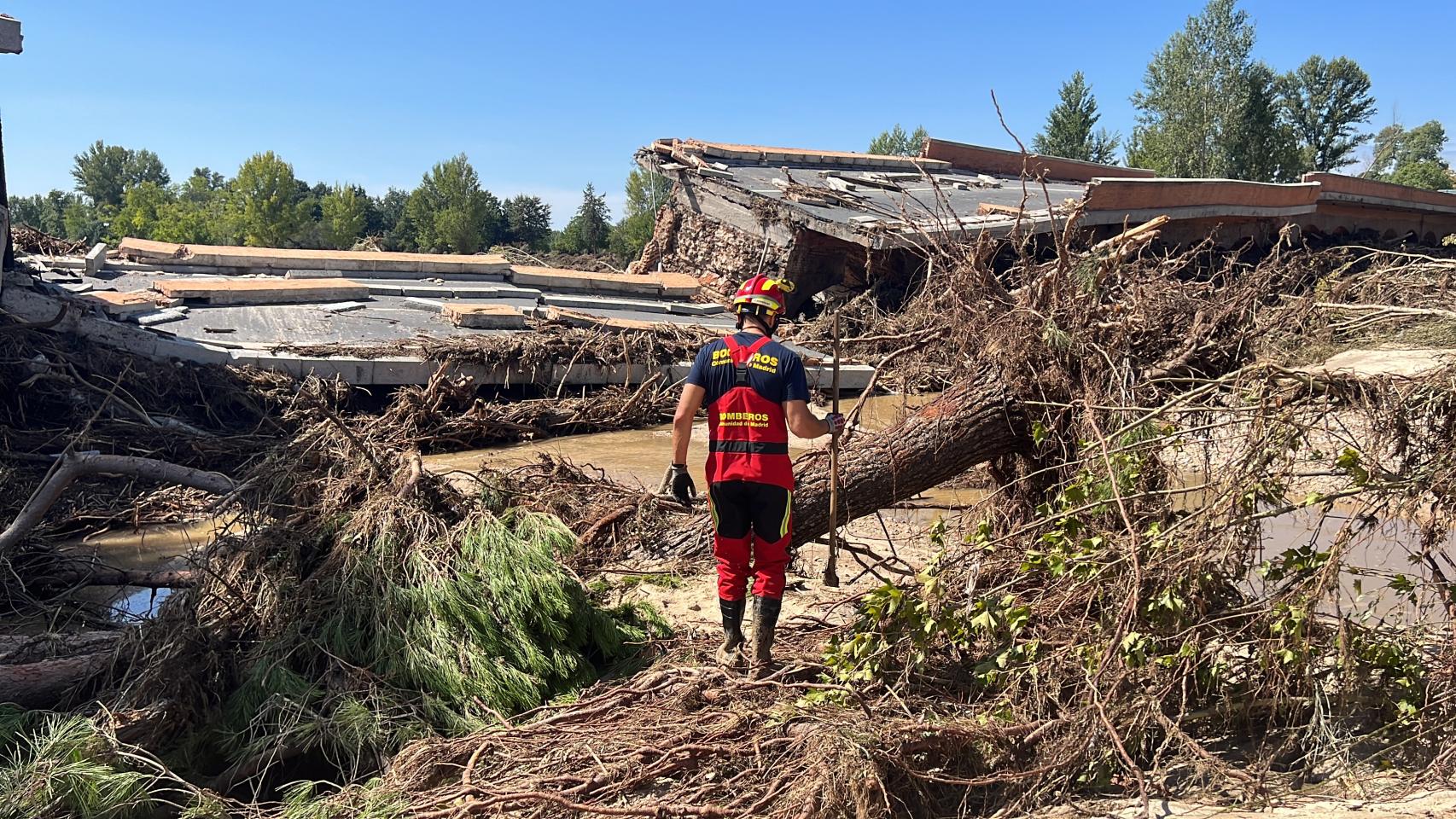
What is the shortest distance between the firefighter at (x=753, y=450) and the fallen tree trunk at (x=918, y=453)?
3.28 ft

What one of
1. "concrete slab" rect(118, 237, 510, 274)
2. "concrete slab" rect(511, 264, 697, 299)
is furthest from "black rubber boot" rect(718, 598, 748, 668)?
"concrete slab" rect(118, 237, 510, 274)

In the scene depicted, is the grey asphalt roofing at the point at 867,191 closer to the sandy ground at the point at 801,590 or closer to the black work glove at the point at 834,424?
the sandy ground at the point at 801,590

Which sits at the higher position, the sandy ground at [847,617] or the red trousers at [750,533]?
the red trousers at [750,533]

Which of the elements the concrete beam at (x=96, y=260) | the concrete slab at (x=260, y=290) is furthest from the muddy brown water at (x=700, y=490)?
the concrete beam at (x=96, y=260)

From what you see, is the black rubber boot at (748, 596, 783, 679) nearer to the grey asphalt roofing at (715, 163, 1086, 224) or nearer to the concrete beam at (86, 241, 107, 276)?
the grey asphalt roofing at (715, 163, 1086, 224)

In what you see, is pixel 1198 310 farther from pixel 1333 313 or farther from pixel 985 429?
pixel 985 429

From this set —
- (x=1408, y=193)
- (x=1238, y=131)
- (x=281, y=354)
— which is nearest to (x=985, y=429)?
(x=281, y=354)

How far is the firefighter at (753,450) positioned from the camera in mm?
4438

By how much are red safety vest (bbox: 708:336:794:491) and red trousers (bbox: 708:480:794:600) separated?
0.05 metres

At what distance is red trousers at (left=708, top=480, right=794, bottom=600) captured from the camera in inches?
175

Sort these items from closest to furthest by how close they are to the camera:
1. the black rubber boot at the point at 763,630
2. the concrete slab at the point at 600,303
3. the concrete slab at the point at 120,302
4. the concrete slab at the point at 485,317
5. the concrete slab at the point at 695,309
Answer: the black rubber boot at the point at 763,630 → the concrete slab at the point at 120,302 → the concrete slab at the point at 485,317 → the concrete slab at the point at 600,303 → the concrete slab at the point at 695,309

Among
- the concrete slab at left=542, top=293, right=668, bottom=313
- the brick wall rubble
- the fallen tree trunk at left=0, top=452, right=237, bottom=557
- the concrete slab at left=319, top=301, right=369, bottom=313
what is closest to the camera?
the fallen tree trunk at left=0, top=452, right=237, bottom=557

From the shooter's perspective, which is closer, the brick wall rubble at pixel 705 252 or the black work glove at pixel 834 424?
the black work glove at pixel 834 424

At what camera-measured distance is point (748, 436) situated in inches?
176
